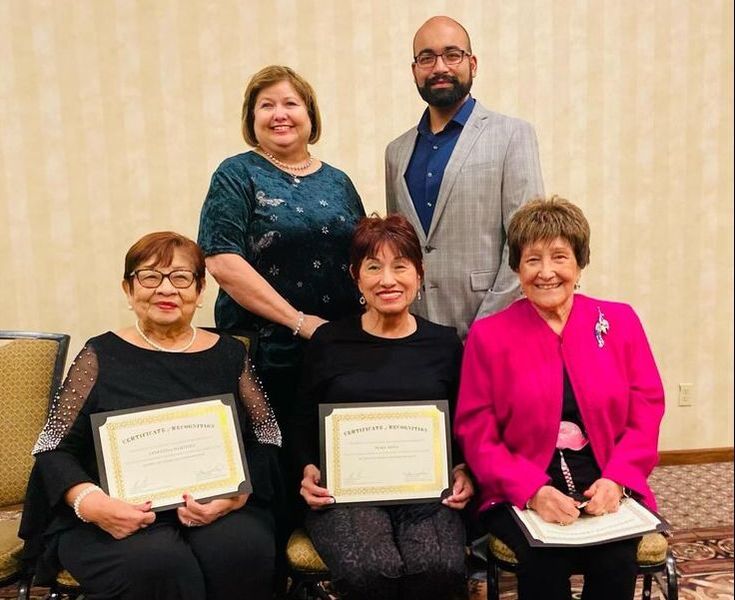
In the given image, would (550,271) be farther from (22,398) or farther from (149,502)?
(22,398)

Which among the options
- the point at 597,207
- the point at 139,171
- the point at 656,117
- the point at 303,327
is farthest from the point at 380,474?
the point at 656,117

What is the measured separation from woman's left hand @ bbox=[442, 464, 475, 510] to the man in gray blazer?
1.69 feet

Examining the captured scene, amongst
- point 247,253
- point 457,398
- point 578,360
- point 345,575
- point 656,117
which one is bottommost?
point 345,575

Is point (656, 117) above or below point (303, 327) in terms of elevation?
above

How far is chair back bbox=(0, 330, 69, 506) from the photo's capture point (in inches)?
83.0

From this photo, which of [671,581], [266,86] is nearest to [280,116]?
[266,86]

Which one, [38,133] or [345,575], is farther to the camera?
[38,133]

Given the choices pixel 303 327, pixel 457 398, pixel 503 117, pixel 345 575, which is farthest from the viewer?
pixel 503 117

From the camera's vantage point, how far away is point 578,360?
6.10 feet

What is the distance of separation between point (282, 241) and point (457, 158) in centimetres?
64

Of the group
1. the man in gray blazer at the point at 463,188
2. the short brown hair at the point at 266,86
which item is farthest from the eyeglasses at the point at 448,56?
the short brown hair at the point at 266,86

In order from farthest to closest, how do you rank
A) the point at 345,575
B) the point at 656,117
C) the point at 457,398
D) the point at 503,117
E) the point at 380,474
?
1. the point at 656,117
2. the point at 503,117
3. the point at 457,398
4. the point at 380,474
5. the point at 345,575

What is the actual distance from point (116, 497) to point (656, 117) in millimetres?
3145

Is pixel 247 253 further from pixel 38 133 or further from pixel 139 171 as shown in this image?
pixel 38 133
